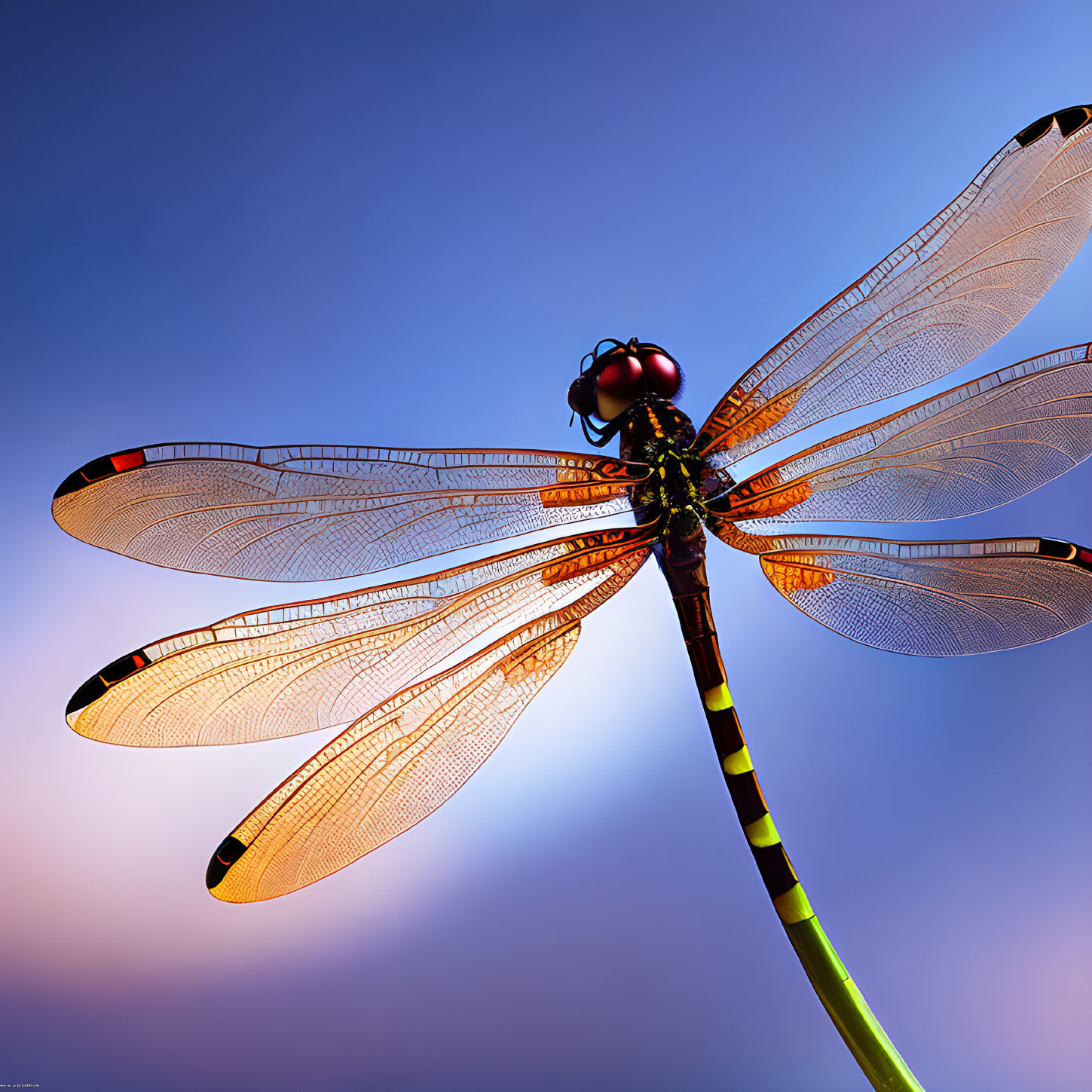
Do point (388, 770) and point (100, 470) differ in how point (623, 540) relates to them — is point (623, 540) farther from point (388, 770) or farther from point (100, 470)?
point (100, 470)

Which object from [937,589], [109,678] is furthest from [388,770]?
[937,589]

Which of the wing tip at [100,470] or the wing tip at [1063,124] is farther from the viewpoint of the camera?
the wing tip at [1063,124]

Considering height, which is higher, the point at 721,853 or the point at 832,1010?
the point at 721,853

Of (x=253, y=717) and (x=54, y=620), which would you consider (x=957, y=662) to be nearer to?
(x=253, y=717)

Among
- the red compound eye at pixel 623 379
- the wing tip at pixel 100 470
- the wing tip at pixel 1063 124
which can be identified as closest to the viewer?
the wing tip at pixel 100 470

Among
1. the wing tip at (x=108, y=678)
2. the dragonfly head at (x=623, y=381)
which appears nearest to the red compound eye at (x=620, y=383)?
the dragonfly head at (x=623, y=381)

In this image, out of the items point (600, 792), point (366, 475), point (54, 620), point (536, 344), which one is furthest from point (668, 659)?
point (54, 620)

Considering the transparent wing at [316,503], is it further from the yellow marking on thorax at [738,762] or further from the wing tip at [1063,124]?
the wing tip at [1063,124]

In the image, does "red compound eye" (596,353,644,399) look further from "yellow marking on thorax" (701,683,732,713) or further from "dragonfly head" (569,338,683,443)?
"yellow marking on thorax" (701,683,732,713)
